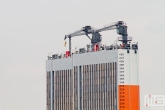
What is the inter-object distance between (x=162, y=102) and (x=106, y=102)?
61.0 ft

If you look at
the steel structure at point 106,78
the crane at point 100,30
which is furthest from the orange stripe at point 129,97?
the crane at point 100,30

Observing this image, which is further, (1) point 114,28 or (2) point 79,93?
(2) point 79,93

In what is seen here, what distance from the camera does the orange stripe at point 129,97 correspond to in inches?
7082

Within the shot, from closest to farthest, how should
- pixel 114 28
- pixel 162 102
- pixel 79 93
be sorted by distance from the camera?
pixel 162 102, pixel 114 28, pixel 79 93

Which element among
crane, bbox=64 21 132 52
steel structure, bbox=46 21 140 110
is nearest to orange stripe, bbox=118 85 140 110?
steel structure, bbox=46 21 140 110

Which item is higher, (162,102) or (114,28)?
(114,28)

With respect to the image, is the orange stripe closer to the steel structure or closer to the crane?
the steel structure

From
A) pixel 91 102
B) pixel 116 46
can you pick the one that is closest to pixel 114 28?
pixel 116 46

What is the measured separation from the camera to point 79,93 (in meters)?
197

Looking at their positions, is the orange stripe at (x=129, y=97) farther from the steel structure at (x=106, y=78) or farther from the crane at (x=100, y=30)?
the crane at (x=100, y=30)

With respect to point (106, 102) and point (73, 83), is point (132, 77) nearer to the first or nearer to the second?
point (106, 102)

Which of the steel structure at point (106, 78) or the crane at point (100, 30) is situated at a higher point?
the crane at point (100, 30)

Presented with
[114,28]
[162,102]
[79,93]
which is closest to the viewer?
[162,102]

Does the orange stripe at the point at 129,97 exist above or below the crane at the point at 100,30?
below
